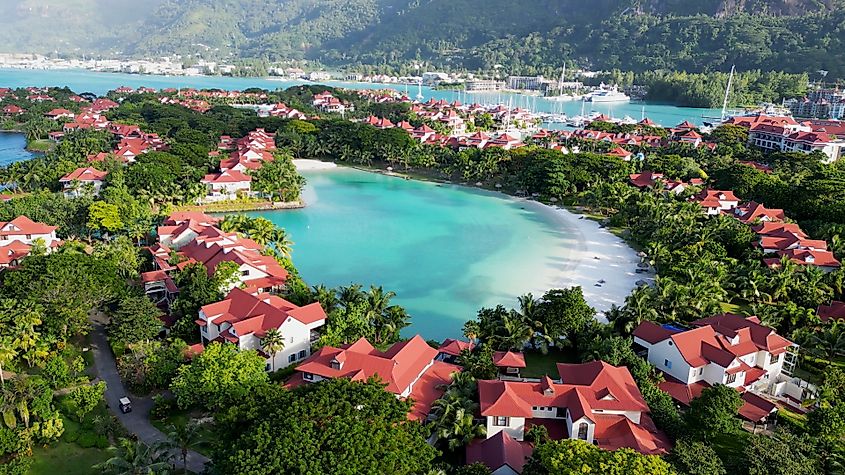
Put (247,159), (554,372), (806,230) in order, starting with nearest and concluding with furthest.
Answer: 1. (554,372)
2. (806,230)
3. (247,159)

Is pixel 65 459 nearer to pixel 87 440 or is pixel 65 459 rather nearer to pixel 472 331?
pixel 87 440

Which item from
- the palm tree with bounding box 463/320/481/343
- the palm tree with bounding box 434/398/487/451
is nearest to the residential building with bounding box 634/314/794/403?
the palm tree with bounding box 463/320/481/343

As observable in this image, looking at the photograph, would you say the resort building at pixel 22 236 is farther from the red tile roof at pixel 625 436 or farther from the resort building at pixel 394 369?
the red tile roof at pixel 625 436

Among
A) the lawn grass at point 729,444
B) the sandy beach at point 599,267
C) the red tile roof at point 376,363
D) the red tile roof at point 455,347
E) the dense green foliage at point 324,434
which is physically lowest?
the sandy beach at point 599,267

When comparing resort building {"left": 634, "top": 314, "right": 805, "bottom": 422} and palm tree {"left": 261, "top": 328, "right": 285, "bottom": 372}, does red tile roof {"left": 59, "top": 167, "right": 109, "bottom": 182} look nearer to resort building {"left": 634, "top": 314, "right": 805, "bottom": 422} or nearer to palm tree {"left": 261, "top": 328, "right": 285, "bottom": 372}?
palm tree {"left": 261, "top": 328, "right": 285, "bottom": 372}

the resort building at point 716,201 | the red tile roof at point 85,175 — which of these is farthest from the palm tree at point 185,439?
the resort building at point 716,201

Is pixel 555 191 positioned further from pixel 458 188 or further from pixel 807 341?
pixel 807 341

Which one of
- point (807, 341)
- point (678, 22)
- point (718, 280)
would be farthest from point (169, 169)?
point (678, 22)
